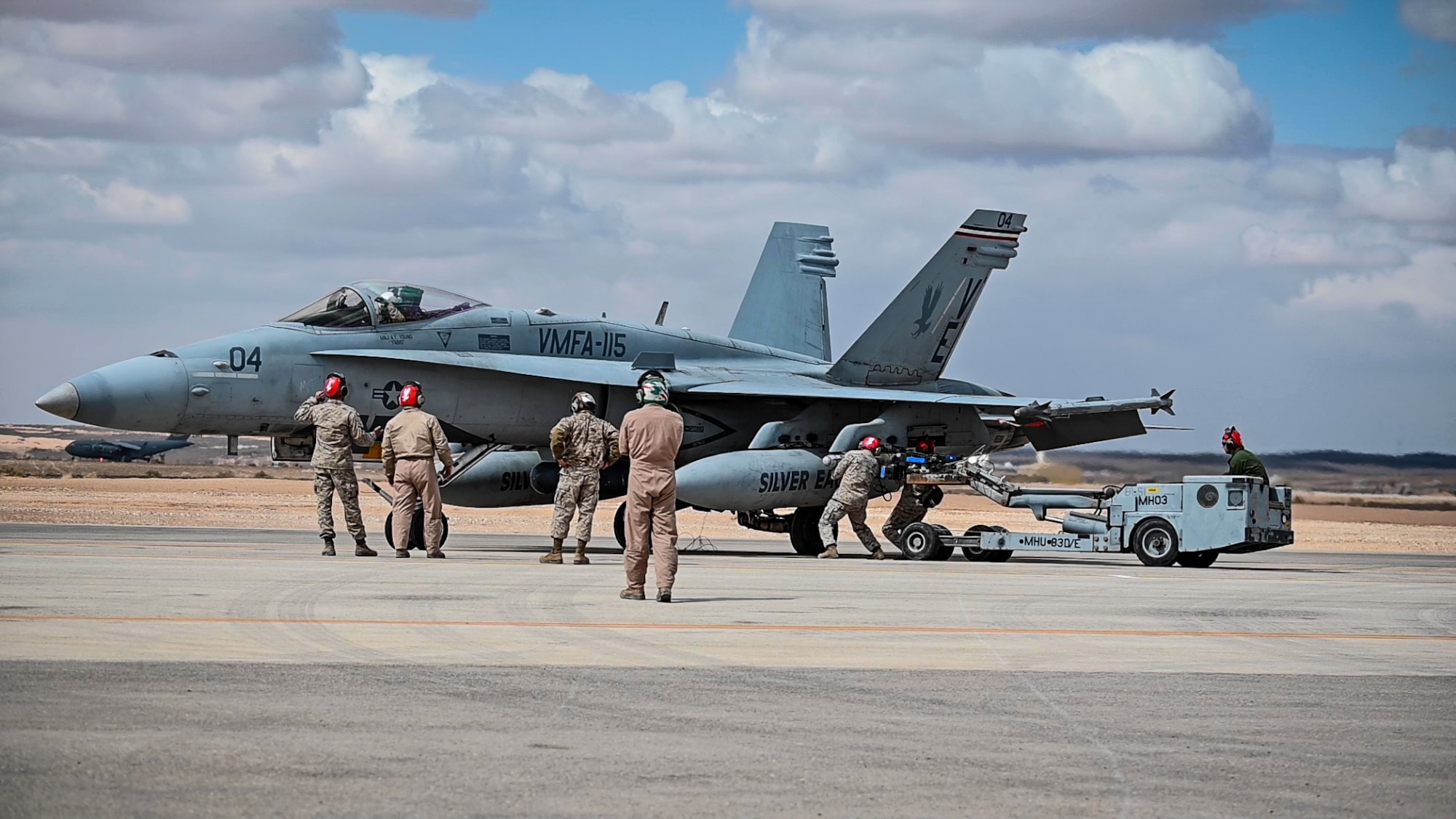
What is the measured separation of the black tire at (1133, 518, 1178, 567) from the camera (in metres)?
18.9

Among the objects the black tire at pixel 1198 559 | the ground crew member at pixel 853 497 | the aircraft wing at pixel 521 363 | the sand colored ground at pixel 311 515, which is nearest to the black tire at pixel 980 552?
the ground crew member at pixel 853 497

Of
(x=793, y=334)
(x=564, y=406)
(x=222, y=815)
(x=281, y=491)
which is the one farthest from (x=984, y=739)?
(x=281, y=491)

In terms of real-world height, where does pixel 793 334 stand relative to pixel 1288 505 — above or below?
above

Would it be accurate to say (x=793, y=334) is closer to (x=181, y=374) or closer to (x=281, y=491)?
(x=181, y=374)

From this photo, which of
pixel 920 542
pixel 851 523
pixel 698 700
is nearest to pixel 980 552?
pixel 920 542

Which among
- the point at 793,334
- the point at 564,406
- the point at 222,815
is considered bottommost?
the point at 222,815

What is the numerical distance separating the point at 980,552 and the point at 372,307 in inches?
335

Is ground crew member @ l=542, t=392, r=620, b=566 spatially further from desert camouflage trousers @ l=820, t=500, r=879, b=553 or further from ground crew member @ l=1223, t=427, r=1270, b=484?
ground crew member @ l=1223, t=427, r=1270, b=484

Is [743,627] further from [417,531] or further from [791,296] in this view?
[791,296]

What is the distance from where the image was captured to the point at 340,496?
17.5 meters

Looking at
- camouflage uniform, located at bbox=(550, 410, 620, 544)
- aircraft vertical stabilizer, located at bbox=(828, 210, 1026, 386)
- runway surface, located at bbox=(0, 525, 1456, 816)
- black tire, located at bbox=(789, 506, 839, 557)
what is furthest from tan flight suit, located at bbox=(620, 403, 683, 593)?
aircraft vertical stabilizer, located at bbox=(828, 210, 1026, 386)

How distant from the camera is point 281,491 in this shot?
50.8 m

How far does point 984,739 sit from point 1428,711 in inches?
99.3

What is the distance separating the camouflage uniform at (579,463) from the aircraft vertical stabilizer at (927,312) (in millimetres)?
8406
